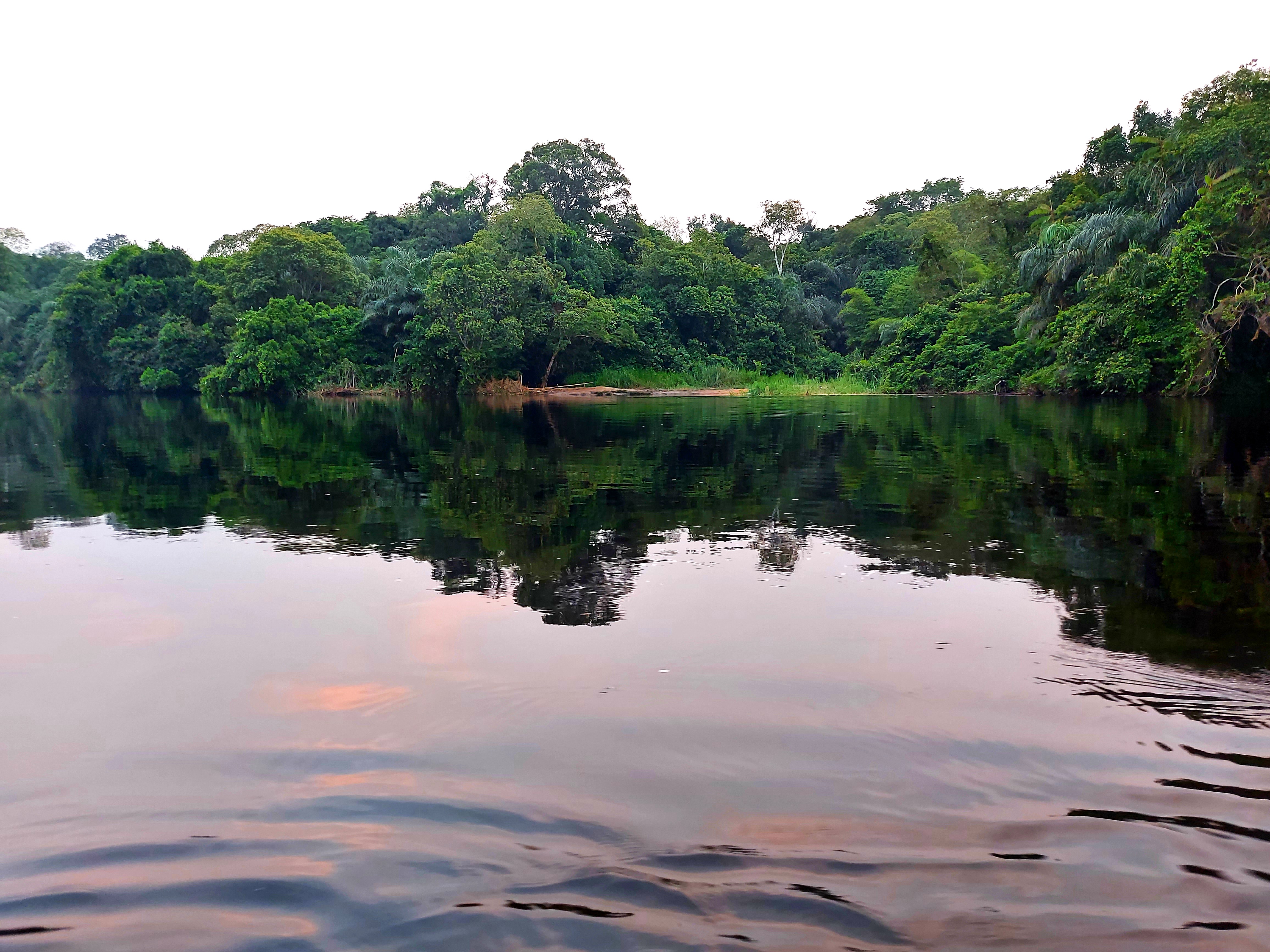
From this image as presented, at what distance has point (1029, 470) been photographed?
10.4 meters

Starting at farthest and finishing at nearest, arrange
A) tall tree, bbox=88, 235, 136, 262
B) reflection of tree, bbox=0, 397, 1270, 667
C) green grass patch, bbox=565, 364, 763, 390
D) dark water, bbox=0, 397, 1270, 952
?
tall tree, bbox=88, 235, 136, 262
green grass patch, bbox=565, 364, 763, 390
reflection of tree, bbox=0, 397, 1270, 667
dark water, bbox=0, 397, 1270, 952

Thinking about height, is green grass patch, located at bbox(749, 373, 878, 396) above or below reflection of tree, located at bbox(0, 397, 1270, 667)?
above

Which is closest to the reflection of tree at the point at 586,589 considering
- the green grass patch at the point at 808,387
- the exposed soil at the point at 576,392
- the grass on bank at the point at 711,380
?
the green grass patch at the point at 808,387

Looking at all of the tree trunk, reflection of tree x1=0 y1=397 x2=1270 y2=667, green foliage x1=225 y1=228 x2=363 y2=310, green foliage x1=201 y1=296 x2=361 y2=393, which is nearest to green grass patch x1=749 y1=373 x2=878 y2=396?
the tree trunk

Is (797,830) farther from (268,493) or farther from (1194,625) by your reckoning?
(268,493)

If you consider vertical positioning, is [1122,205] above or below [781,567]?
above

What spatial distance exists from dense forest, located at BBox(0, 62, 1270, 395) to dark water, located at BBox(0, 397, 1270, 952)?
2341 centimetres

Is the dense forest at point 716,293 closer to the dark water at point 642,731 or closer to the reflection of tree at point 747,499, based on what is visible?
the reflection of tree at point 747,499

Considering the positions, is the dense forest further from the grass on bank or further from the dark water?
the dark water

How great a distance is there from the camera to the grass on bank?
A: 137ft

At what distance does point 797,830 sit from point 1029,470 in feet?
29.6

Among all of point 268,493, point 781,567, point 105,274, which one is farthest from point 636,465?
point 105,274

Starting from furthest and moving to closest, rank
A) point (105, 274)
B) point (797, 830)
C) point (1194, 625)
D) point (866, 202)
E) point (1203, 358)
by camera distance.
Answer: point (866, 202), point (105, 274), point (1203, 358), point (1194, 625), point (797, 830)

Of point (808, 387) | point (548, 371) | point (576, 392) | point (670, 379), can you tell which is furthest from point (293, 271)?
point (808, 387)
